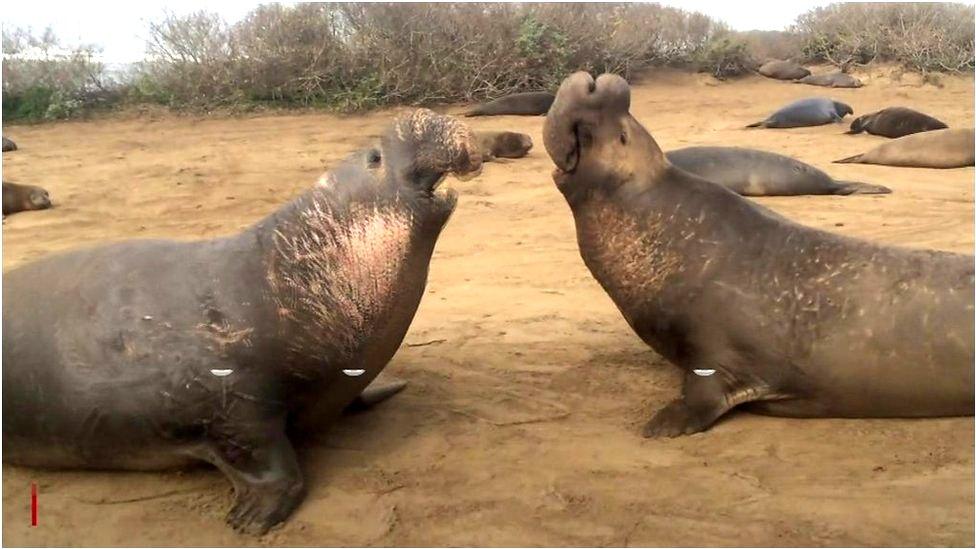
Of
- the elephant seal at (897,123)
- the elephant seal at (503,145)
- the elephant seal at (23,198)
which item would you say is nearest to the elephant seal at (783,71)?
the elephant seal at (897,123)

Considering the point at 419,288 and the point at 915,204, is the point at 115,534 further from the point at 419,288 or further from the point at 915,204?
the point at 915,204

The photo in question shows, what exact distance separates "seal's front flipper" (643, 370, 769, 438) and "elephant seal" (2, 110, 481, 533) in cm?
103

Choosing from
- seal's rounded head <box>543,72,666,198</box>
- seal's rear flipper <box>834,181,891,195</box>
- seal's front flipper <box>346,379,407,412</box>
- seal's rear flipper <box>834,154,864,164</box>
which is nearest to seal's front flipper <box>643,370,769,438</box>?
seal's rounded head <box>543,72,666,198</box>

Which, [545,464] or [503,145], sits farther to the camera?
[503,145]

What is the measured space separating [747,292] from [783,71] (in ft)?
48.4

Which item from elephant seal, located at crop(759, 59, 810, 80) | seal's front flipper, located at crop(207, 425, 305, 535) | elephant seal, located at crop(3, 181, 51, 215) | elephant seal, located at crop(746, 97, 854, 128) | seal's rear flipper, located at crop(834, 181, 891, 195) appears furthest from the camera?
elephant seal, located at crop(759, 59, 810, 80)

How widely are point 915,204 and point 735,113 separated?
22.0 feet

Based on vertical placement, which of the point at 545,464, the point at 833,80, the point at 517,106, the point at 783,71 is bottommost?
the point at 545,464

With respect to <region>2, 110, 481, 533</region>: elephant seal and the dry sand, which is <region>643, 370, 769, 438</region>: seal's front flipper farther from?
<region>2, 110, 481, 533</region>: elephant seal

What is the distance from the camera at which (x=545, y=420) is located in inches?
141

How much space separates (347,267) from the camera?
3061 mm

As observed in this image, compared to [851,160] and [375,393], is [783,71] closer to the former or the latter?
[851,160]

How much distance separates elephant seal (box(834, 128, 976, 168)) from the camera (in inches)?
353

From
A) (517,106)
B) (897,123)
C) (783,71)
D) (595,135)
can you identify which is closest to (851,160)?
(897,123)
